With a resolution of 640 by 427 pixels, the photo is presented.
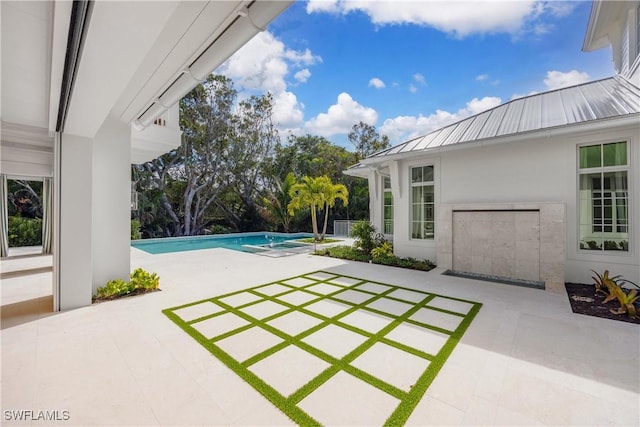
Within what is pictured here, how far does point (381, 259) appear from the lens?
9.38 metres

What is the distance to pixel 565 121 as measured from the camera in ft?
21.6

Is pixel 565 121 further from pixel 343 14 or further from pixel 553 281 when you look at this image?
pixel 343 14

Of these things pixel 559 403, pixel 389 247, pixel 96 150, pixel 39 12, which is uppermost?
pixel 39 12

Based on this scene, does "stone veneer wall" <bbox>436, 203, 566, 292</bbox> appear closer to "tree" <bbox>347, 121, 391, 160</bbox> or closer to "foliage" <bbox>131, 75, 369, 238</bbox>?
"foliage" <bbox>131, 75, 369, 238</bbox>

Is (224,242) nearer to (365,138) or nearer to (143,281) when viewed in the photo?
(143,281)

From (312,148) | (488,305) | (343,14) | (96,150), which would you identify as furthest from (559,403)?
(312,148)

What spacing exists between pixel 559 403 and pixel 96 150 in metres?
8.62

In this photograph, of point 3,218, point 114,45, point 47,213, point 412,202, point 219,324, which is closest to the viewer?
point 114,45

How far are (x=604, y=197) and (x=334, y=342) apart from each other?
7.66 meters

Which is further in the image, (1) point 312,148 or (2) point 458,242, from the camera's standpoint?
(1) point 312,148

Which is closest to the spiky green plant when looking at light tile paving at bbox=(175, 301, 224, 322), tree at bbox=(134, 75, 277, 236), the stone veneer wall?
the stone veneer wall

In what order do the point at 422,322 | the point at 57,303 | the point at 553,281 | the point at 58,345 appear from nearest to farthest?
the point at 58,345, the point at 422,322, the point at 57,303, the point at 553,281

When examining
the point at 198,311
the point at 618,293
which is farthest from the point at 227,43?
the point at 618,293

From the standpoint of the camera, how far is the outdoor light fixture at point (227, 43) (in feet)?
7.13
